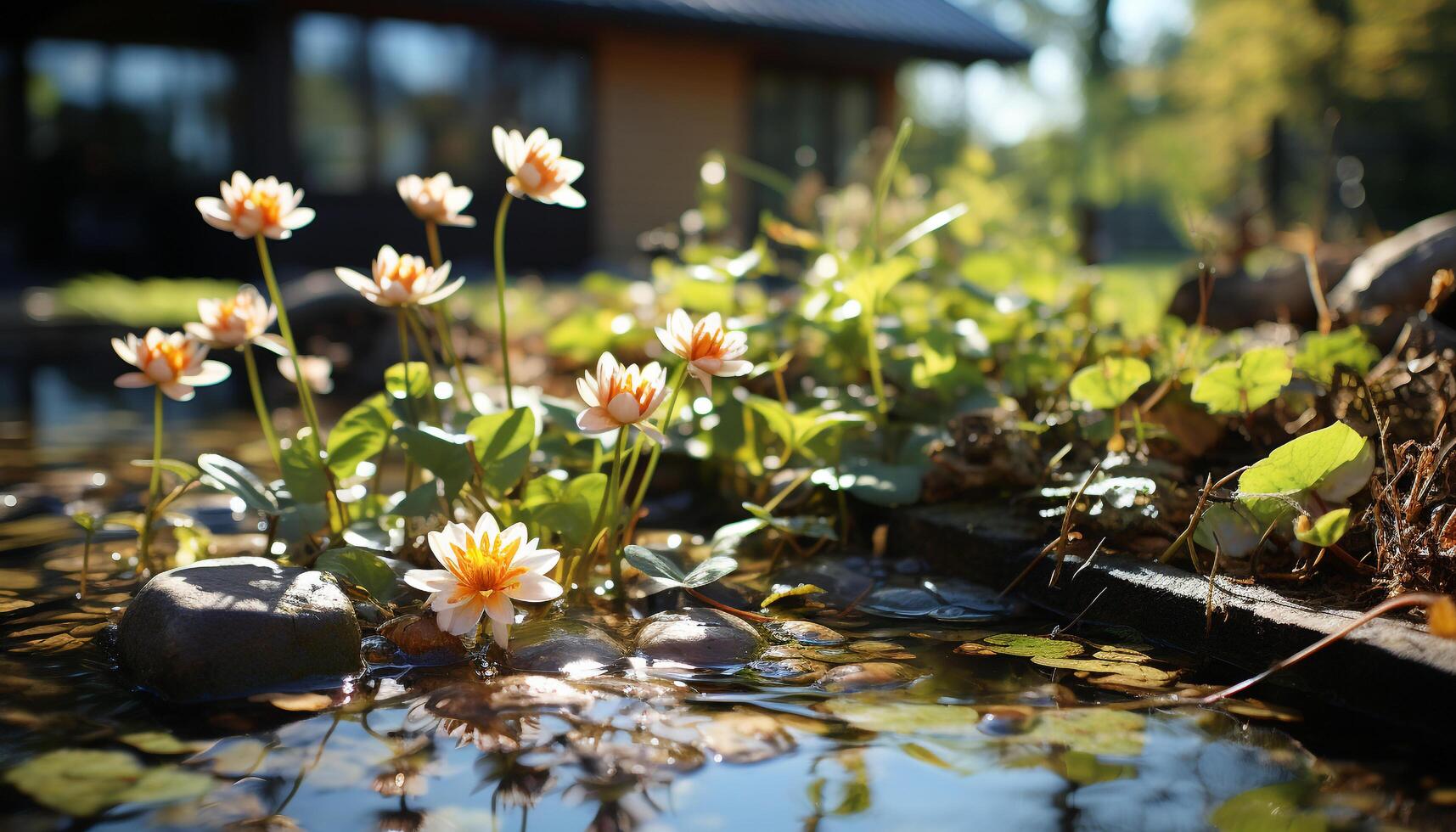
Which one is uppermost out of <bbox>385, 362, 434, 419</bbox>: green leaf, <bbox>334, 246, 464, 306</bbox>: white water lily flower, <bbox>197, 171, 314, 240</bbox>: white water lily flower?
<bbox>197, 171, 314, 240</bbox>: white water lily flower

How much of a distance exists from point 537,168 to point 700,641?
86 cm

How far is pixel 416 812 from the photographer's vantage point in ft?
4.39

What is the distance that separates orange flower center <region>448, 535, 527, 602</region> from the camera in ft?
5.52

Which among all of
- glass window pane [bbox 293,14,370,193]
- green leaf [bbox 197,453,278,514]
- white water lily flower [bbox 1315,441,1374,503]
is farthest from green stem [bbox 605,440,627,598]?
glass window pane [bbox 293,14,370,193]

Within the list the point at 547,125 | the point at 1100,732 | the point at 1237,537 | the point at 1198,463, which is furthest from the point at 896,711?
the point at 547,125

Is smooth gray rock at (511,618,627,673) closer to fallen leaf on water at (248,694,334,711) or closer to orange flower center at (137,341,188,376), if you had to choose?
fallen leaf on water at (248,694,334,711)

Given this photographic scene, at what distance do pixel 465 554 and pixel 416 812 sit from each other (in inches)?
17.1

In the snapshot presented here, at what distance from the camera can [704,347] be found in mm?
1822

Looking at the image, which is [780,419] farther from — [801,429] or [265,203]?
[265,203]

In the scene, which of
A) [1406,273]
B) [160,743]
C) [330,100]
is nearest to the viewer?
[160,743]

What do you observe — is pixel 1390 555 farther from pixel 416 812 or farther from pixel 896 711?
pixel 416 812

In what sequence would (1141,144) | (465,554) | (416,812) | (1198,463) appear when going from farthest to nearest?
1. (1141,144)
2. (1198,463)
3. (465,554)
4. (416,812)

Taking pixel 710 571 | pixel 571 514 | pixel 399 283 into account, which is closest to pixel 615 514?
pixel 571 514

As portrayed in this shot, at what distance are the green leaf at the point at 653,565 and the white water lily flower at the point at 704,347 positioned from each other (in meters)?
0.32
